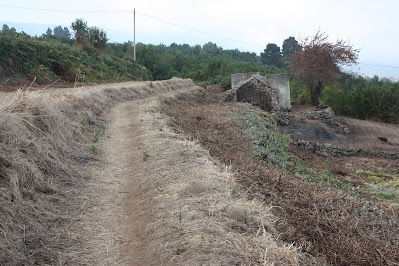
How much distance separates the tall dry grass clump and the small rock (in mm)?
1796

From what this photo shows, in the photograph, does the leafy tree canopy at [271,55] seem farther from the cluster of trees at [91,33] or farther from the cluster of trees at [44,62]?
the cluster of trees at [44,62]

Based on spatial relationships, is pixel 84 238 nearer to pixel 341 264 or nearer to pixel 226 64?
pixel 341 264

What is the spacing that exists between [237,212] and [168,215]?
88 cm

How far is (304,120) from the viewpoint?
23.0 metres

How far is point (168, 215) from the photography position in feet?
14.3

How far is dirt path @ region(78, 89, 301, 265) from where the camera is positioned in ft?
11.5

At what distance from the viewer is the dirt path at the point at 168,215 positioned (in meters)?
3.51

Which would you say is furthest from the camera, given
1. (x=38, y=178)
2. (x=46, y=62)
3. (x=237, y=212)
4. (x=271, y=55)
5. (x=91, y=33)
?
(x=271, y=55)

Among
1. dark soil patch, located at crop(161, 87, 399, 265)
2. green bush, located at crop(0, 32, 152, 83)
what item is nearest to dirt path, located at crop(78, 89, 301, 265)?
dark soil patch, located at crop(161, 87, 399, 265)

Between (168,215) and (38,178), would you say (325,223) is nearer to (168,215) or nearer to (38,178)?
(168,215)

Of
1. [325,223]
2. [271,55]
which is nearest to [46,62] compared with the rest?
[325,223]

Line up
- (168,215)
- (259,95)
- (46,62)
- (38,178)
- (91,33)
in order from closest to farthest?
(168,215)
(38,178)
(46,62)
(259,95)
(91,33)

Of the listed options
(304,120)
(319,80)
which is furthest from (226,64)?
(304,120)

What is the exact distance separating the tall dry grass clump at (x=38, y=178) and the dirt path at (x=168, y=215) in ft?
0.95
